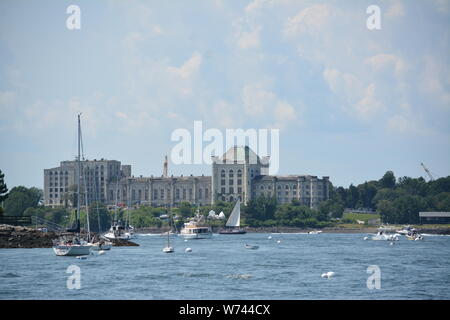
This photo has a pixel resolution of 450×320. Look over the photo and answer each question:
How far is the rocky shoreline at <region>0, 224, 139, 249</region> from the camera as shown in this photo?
128375mm

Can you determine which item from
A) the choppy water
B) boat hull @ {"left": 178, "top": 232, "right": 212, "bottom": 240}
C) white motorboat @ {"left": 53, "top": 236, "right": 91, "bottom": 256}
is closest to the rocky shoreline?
the choppy water

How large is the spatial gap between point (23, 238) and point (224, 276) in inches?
2125

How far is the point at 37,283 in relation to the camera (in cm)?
7800

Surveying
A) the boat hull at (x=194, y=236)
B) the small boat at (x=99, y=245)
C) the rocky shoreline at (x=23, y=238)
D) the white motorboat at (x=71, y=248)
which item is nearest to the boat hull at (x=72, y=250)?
the white motorboat at (x=71, y=248)

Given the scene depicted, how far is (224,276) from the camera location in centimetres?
8450

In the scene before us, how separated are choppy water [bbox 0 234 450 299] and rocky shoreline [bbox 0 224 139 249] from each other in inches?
436

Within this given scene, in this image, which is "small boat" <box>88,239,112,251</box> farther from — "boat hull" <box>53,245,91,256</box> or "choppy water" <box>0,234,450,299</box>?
"boat hull" <box>53,245,91,256</box>

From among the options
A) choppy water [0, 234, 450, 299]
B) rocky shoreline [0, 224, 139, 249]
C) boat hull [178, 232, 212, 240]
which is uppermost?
rocky shoreline [0, 224, 139, 249]

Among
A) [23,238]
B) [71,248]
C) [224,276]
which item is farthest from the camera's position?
[23,238]

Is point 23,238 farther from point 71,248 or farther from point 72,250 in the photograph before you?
point 71,248

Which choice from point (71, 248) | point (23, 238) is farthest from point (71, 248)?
point (23, 238)

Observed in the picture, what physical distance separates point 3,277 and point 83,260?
898 inches

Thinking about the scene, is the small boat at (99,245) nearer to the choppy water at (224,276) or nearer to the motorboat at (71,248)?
the choppy water at (224,276)
